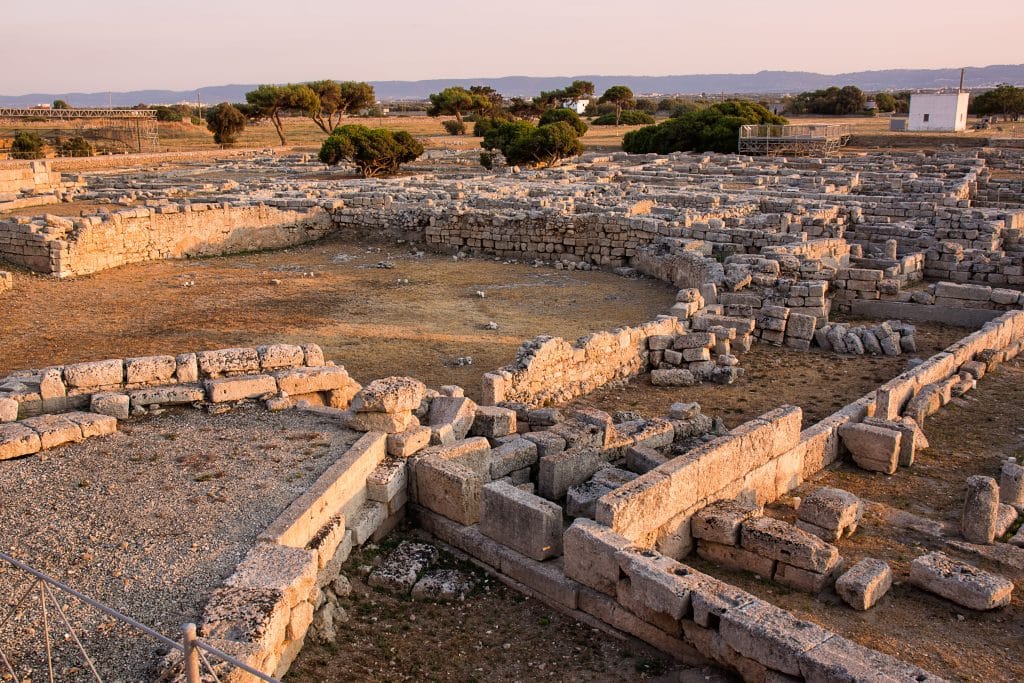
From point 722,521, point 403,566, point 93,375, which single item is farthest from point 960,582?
point 93,375

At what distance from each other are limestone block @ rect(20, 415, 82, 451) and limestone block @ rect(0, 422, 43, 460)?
0.05m

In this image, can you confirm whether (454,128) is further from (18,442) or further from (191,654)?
(191,654)

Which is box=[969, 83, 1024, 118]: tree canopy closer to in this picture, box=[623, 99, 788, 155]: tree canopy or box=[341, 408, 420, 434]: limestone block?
box=[623, 99, 788, 155]: tree canopy

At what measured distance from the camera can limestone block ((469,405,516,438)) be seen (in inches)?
392

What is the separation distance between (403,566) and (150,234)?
16940mm

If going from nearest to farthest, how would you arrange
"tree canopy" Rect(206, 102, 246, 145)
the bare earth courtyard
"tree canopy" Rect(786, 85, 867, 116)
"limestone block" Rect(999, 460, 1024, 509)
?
1. the bare earth courtyard
2. "limestone block" Rect(999, 460, 1024, 509)
3. "tree canopy" Rect(206, 102, 246, 145)
4. "tree canopy" Rect(786, 85, 867, 116)

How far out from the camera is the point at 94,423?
8875 mm

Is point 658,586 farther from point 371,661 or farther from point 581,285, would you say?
point 581,285

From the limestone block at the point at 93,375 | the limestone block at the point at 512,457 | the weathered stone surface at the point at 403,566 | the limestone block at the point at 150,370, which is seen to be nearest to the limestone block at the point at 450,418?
the limestone block at the point at 512,457

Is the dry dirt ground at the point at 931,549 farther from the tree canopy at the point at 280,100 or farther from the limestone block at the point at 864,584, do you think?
the tree canopy at the point at 280,100

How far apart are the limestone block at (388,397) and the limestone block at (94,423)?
7.95 ft

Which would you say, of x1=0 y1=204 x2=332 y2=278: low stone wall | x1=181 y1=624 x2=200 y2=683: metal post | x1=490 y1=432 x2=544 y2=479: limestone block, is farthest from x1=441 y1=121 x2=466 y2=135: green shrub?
x1=181 y1=624 x2=200 y2=683: metal post

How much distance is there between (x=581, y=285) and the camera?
1981cm

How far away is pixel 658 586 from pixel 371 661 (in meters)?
2.17
